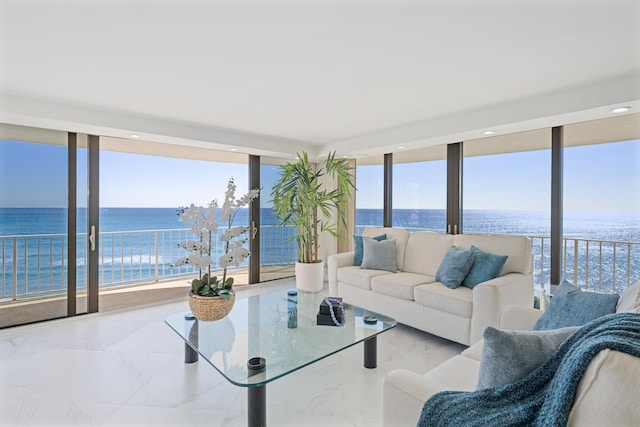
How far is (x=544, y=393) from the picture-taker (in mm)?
948

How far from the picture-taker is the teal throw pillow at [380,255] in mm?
4000

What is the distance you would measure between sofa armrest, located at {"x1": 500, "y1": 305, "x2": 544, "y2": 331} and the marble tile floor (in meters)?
0.85

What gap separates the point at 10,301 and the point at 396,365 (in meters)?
4.45

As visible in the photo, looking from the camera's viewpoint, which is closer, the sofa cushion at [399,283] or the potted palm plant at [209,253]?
the potted palm plant at [209,253]

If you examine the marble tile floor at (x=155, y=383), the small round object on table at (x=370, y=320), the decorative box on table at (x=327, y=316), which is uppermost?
the decorative box on table at (x=327, y=316)

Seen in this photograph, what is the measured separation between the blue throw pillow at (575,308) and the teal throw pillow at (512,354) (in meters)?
0.62

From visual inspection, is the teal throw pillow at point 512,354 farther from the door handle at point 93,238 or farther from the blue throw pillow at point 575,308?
the door handle at point 93,238

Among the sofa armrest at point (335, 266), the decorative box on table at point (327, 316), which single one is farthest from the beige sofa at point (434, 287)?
the decorative box on table at point (327, 316)

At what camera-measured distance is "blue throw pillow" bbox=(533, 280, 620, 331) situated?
1.53 meters

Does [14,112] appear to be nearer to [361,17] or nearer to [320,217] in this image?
[361,17]

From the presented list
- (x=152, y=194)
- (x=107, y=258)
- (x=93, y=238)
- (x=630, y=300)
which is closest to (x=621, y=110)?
(x=630, y=300)

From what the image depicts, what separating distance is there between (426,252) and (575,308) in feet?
7.44

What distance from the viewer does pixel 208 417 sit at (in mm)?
1995

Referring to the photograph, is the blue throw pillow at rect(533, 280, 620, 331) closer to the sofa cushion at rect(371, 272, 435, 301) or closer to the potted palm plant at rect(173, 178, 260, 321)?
the sofa cushion at rect(371, 272, 435, 301)
